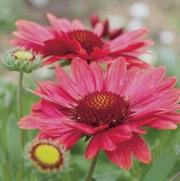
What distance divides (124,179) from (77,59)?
1.64ft

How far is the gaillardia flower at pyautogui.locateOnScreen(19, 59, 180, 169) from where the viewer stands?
907mm

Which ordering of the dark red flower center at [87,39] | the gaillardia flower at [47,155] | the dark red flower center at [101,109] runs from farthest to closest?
1. the dark red flower center at [87,39]
2. the dark red flower center at [101,109]
3. the gaillardia flower at [47,155]

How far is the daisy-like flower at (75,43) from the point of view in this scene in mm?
1161

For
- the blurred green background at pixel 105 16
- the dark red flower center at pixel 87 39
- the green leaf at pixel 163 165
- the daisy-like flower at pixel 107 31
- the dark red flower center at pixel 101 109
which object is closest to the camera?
the dark red flower center at pixel 101 109

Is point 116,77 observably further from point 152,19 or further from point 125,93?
point 152,19

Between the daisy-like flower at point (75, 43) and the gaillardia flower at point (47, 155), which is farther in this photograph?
the daisy-like flower at point (75, 43)

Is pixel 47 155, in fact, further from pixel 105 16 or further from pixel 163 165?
pixel 105 16

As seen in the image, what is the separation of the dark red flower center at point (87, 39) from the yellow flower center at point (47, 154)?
42cm

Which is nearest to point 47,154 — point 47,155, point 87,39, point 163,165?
point 47,155

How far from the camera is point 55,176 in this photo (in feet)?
2.75

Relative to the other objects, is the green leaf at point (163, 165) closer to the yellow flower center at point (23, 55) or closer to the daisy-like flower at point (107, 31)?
the yellow flower center at point (23, 55)

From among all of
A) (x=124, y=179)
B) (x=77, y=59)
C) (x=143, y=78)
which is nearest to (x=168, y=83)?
(x=143, y=78)

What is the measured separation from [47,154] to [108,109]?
18cm

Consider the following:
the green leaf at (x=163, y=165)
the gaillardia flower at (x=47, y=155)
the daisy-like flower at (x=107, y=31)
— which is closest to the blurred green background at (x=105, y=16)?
the daisy-like flower at (x=107, y=31)
